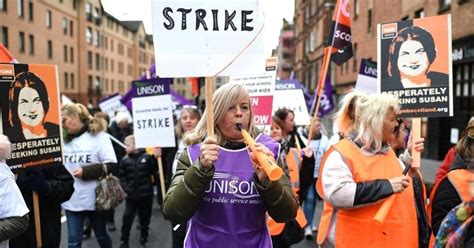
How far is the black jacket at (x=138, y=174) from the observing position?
265 inches

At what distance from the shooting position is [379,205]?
9.83 ft

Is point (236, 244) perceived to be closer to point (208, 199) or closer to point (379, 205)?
point (208, 199)

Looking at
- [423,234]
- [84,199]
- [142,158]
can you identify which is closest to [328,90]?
[142,158]

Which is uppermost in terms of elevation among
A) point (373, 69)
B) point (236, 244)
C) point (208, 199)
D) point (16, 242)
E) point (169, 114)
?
point (373, 69)

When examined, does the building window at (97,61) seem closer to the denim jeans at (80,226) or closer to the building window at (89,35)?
the building window at (89,35)

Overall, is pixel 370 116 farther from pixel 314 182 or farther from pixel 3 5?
pixel 3 5

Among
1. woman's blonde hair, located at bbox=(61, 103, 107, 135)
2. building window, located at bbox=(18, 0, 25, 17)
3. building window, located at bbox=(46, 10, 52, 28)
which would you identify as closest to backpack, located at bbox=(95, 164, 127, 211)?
woman's blonde hair, located at bbox=(61, 103, 107, 135)

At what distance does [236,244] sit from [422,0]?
14764mm

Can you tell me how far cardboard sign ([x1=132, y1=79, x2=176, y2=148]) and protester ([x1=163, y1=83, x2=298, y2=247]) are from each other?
311cm

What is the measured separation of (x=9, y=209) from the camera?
305 centimetres

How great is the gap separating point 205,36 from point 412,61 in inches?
73.8

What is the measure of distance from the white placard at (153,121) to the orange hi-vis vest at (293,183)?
1460mm

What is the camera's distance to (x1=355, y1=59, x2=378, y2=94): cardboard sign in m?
7.37

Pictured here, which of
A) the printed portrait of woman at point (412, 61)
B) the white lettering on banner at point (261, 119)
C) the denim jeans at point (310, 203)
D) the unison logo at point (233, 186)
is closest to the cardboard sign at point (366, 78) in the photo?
the denim jeans at point (310, 203)
